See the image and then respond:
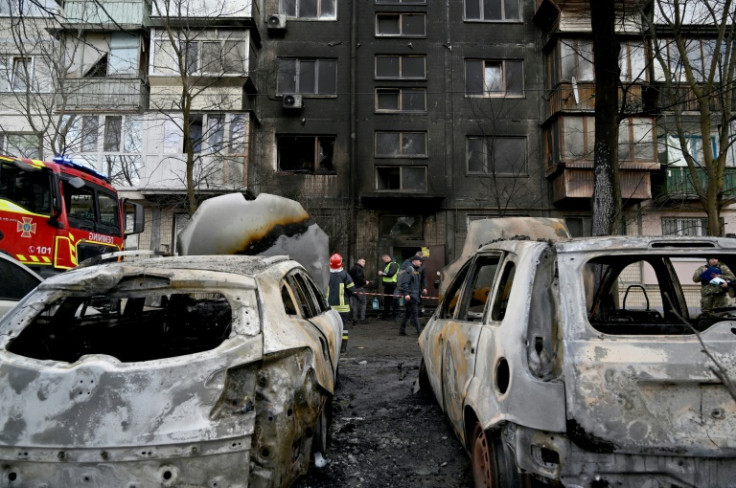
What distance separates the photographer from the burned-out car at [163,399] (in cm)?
210

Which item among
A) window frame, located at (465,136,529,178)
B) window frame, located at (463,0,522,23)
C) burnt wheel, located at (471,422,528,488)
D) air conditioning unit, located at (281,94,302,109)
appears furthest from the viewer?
window frame, located at (463,0,522,23)

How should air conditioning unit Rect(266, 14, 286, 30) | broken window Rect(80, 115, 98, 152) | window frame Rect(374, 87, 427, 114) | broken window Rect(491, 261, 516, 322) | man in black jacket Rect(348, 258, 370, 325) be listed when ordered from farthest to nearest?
window frame Rect(374, 87, 427, 114)
air conditioning unit Rect(266, 14, 286, 30)
broken window Rect(80, 115, 98, 152)
man in black jacket Rect(348, 258, 370, 325)
broken window Rect(491, 261, 516, 322)

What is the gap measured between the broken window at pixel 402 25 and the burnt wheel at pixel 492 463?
20.3 meters

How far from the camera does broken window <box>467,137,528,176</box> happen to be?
19484mm

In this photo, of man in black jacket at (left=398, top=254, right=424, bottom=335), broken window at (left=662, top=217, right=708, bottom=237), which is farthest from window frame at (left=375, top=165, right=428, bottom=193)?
broken window at (left=662, top=217, right=708, bottom=237)

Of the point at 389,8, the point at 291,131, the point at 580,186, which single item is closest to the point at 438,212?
the point at 580,186

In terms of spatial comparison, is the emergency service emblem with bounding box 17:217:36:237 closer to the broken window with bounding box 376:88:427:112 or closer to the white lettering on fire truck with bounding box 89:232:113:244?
the white lettering on fire truck with bounding box 89:232:113:244

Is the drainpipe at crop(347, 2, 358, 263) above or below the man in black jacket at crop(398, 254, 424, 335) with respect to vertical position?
above

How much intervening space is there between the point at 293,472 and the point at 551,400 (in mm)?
1391

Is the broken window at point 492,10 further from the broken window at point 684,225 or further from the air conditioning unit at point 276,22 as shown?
the broken window at point 684,225

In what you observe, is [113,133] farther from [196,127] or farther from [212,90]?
[212,90]

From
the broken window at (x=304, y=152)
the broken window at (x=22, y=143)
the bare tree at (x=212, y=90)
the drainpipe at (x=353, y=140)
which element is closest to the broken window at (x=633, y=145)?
the drainpipe at (x=353, y=140)

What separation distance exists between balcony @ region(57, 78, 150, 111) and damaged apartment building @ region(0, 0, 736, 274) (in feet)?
0.23

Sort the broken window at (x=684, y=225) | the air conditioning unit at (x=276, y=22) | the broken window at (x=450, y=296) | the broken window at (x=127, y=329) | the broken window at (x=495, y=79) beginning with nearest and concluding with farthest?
1. the broken window at (x=127, y=329)
2. the broken window at (x=450, y=296)
3. the broken window at (x=684, y=225)
4. the air conditioning unit at (x=276, y=22)
5. the broken window at (x=495, y=79)
